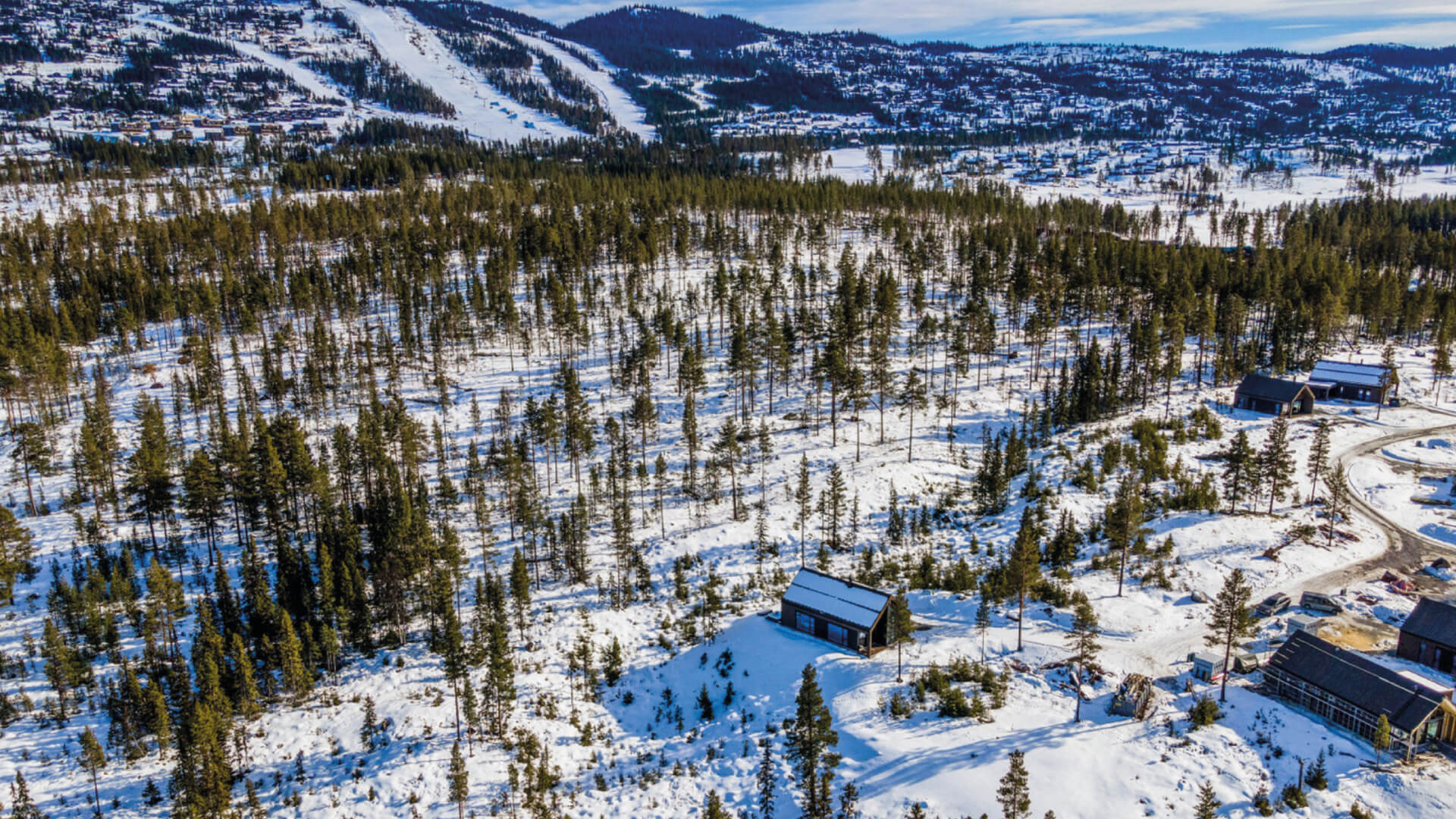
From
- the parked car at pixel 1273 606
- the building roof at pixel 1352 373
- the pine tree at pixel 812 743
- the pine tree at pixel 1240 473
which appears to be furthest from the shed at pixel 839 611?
the building roof at pixel 1352 373

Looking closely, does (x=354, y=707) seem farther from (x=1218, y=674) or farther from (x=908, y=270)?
(x=908, y=270)

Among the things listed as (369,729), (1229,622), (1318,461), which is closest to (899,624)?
(1229,622)

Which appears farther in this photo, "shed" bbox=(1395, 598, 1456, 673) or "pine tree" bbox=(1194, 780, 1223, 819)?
"shed" bbox=(1395, 598, 1456, 673)

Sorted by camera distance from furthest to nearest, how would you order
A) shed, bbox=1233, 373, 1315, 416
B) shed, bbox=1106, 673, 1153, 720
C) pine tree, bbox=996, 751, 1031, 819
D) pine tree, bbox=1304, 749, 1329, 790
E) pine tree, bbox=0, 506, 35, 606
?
shed, bbox=1233, 373, 1315, 416
pine tree, bbox=0, 506, 35, 606
shed, bbox=1106, 673, 1153, 720
pine tree, bbox=1304, 749, 1329, 790
pine tree, bbox=996, 751, 1031, 819

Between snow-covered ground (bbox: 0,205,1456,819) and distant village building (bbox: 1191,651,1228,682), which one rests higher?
distant village building (bbox: 1191,651,1228,682)

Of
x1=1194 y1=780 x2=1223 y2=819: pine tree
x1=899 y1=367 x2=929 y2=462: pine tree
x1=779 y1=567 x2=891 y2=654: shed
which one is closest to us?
x1=1194 y1=780 x2=1223 y2=819: pine tree

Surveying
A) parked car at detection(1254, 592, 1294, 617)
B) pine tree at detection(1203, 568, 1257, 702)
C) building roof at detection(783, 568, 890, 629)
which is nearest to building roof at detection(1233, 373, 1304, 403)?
parked car at detection(1254, 592, 1294, 617)

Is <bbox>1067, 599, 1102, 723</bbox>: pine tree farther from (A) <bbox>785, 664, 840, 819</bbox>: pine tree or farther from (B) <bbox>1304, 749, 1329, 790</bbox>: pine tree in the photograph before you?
(A) <bbox>785, 664, 840, 819</bbox>: pine tree

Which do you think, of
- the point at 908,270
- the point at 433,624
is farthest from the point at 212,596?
the point at 908,270
